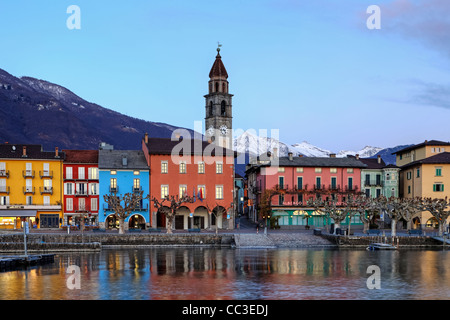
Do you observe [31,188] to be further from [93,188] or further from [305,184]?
[305,184]

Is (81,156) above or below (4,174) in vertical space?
above

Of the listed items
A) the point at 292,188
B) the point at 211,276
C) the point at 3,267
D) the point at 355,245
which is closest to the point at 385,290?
the point at 211,276

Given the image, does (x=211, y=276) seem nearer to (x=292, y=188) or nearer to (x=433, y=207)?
(x=433, y=207)

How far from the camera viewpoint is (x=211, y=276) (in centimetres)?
4984

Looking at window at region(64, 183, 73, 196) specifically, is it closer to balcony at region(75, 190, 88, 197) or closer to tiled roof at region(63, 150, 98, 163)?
balcony at region(75, 190, 88, 197)

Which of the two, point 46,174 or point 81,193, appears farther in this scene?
point 81,193

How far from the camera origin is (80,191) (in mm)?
90938

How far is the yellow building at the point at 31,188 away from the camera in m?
88.7

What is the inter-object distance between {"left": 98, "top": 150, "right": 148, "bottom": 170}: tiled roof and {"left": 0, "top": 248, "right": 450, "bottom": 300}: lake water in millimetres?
21741

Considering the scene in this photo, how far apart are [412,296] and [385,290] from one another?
239 cm

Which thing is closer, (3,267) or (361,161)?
(3,267)

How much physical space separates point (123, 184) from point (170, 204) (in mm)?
7480

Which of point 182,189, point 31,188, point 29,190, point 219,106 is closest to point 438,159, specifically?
point 182,189

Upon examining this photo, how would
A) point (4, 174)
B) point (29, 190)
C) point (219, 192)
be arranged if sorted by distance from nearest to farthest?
point (4, 174)
point (29, 190)
point (219, 192)
